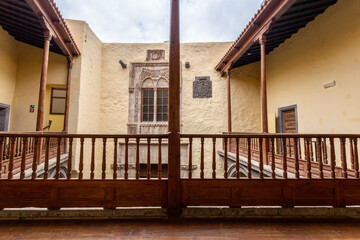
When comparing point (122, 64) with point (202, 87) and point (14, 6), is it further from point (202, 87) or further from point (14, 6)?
point (14, 6)

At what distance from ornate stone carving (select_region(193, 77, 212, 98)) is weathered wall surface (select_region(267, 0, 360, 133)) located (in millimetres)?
2458

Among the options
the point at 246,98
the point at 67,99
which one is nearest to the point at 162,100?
the point at 67,99

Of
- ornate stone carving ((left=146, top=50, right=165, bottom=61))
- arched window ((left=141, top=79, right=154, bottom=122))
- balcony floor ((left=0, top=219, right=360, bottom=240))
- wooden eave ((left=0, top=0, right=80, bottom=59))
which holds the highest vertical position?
ornate stone carving ((left=146, top=50, right=165, bottom=61))

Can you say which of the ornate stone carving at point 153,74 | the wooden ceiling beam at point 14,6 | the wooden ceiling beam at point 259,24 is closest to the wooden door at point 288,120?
the wooden ceiling beam at point 259,24

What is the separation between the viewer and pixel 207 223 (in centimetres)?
191

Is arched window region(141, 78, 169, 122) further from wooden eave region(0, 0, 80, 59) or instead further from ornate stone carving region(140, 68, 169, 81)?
wooden eave region(0, 0, 80, 59)

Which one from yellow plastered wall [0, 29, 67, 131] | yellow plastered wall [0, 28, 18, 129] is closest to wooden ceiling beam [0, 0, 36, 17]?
yellow plastered wall [0, 28, 18, 129]

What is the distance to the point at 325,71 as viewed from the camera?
13.1ft

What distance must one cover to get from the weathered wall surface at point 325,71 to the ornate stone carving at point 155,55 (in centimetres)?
425

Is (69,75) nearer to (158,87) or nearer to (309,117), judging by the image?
(158,87)

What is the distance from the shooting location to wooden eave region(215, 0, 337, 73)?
3549 millimetres

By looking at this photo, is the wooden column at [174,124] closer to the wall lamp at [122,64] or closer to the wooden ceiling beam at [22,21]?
the wooden ceiling beam at [22,21]

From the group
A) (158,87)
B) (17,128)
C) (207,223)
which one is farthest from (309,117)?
(17,128)

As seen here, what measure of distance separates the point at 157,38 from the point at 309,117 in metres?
5.90
